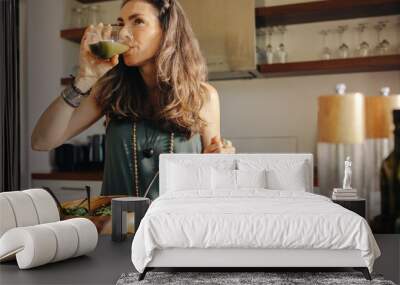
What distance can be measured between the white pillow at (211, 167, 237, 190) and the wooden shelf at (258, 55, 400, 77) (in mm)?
1051

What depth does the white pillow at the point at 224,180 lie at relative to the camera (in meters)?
4.36

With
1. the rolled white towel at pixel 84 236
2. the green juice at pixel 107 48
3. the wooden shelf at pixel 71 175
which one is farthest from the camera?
the wooden shelf at pixel 71 175

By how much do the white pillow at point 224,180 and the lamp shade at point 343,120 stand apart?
0.96 meters

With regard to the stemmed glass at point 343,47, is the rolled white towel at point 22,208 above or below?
below

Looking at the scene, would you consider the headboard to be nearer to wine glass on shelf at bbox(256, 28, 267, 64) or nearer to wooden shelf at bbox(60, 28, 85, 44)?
wine glass on shelf at bbox(256, 28, 267, 64)

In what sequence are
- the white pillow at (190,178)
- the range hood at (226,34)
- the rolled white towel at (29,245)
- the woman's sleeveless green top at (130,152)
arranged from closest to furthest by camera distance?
1. the rolled white towel at (29,245)
2. the white pillow at (190,178)
3. the range hood at (226,34)
4. the woman's sleeveless green top at (130,152)

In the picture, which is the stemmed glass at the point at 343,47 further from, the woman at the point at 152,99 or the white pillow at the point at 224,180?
the white pillow at the point at 224,180

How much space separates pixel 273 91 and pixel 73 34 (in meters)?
2.03

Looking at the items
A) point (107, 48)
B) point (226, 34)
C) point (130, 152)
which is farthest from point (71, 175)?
point (226, 34)

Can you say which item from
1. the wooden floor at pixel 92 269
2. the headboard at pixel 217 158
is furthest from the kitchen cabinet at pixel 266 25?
the wooden floor at pixel 92 269

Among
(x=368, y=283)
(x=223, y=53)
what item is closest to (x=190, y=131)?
(x=223, y=53)

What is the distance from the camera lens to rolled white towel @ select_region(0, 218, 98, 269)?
3418 millimetres

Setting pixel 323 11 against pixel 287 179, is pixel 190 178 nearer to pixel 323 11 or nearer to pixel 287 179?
pixel 287 179

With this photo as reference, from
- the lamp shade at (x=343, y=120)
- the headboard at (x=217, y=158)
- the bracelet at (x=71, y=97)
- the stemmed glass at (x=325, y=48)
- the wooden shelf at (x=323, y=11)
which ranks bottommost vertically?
the headboard at (x=217, y=158)
